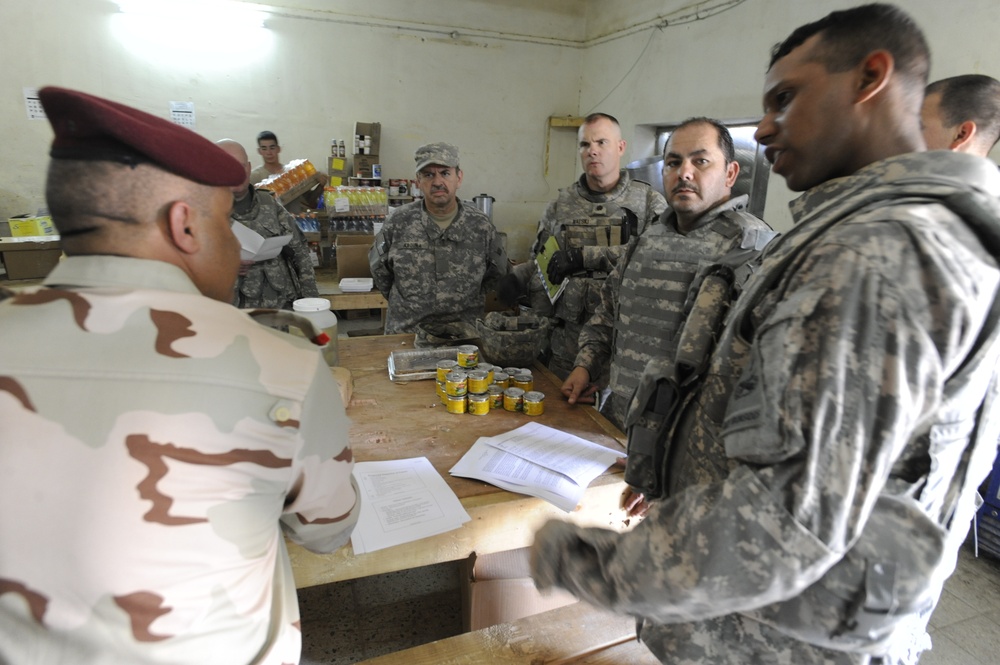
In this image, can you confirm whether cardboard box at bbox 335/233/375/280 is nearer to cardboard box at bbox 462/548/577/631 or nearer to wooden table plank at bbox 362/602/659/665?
cardboard box at bbox 462/548/577/631

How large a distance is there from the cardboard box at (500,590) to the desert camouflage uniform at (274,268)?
216cm

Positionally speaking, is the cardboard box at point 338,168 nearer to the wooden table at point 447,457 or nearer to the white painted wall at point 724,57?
the white painted wall at point 724,57

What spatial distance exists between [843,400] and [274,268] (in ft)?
10.0

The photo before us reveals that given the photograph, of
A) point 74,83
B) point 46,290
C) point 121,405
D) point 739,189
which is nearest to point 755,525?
point 121,405

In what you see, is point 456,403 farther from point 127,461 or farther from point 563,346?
point 563,346

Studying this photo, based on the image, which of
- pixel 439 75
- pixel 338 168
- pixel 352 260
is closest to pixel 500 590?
pixel 352 260

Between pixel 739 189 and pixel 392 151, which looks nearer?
pixel 739 189

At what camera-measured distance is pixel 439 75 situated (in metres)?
5.73

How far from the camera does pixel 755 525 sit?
0.61 m

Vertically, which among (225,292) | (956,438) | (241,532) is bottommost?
(241,532)

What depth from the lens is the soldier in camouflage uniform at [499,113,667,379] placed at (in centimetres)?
249

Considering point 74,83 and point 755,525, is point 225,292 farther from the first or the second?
point 74,83

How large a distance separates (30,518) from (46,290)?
27cm

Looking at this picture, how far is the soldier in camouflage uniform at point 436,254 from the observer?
2.84 metres
